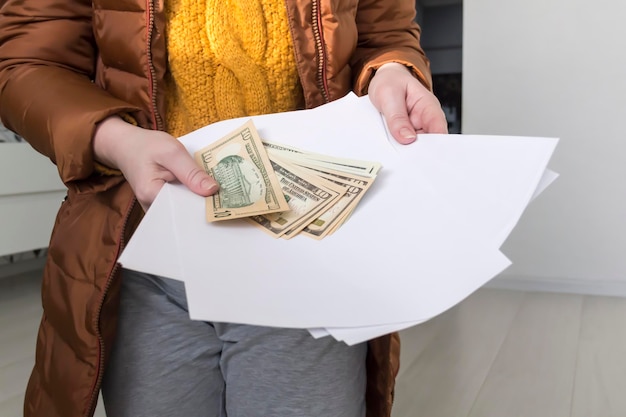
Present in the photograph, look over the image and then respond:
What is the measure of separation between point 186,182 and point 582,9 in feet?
5.56

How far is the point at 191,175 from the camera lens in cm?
44

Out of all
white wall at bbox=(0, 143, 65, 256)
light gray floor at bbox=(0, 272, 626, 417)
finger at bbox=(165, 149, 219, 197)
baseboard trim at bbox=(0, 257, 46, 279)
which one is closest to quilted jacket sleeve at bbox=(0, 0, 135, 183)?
finger at bbox=(165, 149, 219, 197)

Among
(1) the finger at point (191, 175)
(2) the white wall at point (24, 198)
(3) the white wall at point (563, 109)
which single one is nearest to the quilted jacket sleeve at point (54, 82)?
(1) the finger at point (191, 175)

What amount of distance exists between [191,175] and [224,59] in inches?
7.7

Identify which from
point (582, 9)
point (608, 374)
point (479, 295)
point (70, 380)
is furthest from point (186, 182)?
point (582, 9)

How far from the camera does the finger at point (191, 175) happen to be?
44cm

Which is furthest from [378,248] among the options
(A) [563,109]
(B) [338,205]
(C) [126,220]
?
(A) [563,109]

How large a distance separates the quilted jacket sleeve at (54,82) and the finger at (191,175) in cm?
11

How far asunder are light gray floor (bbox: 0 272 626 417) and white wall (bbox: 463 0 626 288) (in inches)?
5.0

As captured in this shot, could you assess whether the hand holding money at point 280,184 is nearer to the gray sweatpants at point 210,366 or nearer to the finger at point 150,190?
the finger at point 150,190

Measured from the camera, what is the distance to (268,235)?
0.41 meters

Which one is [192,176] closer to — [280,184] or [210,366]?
[280,184]

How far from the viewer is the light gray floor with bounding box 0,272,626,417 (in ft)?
3.85

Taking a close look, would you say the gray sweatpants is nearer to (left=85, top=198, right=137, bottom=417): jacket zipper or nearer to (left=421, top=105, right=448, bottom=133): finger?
(left=85, top=198, right=137, bottom=417): jacket zipper
